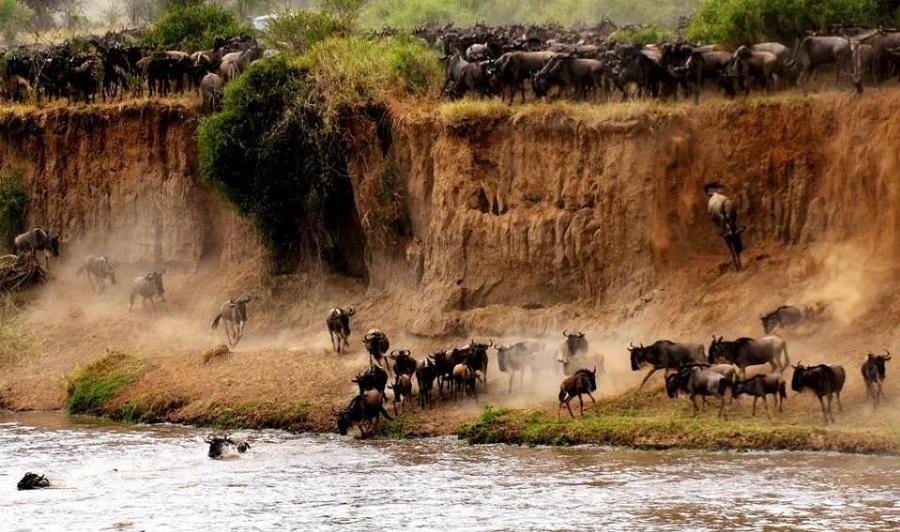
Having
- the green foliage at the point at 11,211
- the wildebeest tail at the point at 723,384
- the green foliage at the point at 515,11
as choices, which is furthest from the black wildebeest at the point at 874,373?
the green foliage at the point at 515,11

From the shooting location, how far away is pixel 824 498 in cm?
2341

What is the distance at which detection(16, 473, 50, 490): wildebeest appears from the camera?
2709cm

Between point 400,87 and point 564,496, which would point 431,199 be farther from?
point 564,496

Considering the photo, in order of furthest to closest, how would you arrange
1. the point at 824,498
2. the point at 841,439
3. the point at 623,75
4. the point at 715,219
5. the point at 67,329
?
1. the point at 67,329
2. the point at 623,75
3. the point at 715,219
4. the point at 841,439
5. the point at 824,498

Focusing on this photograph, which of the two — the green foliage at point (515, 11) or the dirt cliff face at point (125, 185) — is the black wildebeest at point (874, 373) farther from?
the green foliage at point (515, 11)

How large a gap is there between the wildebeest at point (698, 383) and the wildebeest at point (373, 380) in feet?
15.6

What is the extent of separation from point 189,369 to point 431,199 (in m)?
5.44

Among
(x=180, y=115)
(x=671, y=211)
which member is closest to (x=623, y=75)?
(x=671, y=211)

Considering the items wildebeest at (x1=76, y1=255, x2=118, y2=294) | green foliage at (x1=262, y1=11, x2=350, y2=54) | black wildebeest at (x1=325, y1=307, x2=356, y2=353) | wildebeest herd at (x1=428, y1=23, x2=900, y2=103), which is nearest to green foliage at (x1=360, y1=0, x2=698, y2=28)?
green foliage at (x1=262, y1=11, x2=350, y2=54)

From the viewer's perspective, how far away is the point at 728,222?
104ft

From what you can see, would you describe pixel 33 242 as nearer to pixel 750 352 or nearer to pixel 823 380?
pixel 750 352

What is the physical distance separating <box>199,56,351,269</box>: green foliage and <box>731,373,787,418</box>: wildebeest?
12.5m

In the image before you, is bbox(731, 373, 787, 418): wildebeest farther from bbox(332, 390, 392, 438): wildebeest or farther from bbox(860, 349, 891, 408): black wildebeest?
bbox(332, 390, 392, 438): wildebeest

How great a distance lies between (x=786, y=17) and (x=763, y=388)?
33.9 ft
